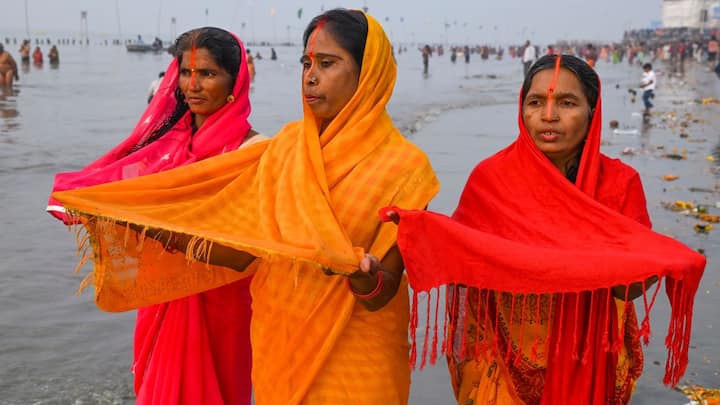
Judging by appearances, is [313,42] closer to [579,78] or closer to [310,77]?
[310,77]

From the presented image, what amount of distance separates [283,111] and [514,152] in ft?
70.5

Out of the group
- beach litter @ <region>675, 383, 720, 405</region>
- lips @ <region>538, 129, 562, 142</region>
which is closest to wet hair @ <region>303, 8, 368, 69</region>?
lips @ <region>538, 129, 562, 142</region>

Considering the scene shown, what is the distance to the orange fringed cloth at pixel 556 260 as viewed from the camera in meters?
2.29

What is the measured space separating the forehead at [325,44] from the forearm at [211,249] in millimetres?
731

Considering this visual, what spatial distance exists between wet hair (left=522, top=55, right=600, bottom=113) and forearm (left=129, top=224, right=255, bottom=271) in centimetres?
116

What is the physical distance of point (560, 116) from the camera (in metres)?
2.66

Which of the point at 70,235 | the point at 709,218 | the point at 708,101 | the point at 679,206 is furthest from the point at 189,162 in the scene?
the point at 708,101

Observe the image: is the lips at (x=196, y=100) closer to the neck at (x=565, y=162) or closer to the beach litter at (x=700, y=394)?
the neck at (x=565, y=162)

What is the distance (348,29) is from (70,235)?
6.34m

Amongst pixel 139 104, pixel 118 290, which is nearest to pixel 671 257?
pixel 118 290

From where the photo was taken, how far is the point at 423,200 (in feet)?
8.27

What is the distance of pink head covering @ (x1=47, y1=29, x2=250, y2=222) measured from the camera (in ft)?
10.6

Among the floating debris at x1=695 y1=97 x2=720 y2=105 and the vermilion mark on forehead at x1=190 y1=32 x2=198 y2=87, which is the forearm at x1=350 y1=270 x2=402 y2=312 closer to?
the vermilion mark on forehead at x1=190 y1=32 x2=198 y2=87

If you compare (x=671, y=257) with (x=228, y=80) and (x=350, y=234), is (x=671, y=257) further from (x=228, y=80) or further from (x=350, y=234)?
(x=228, y=80)
